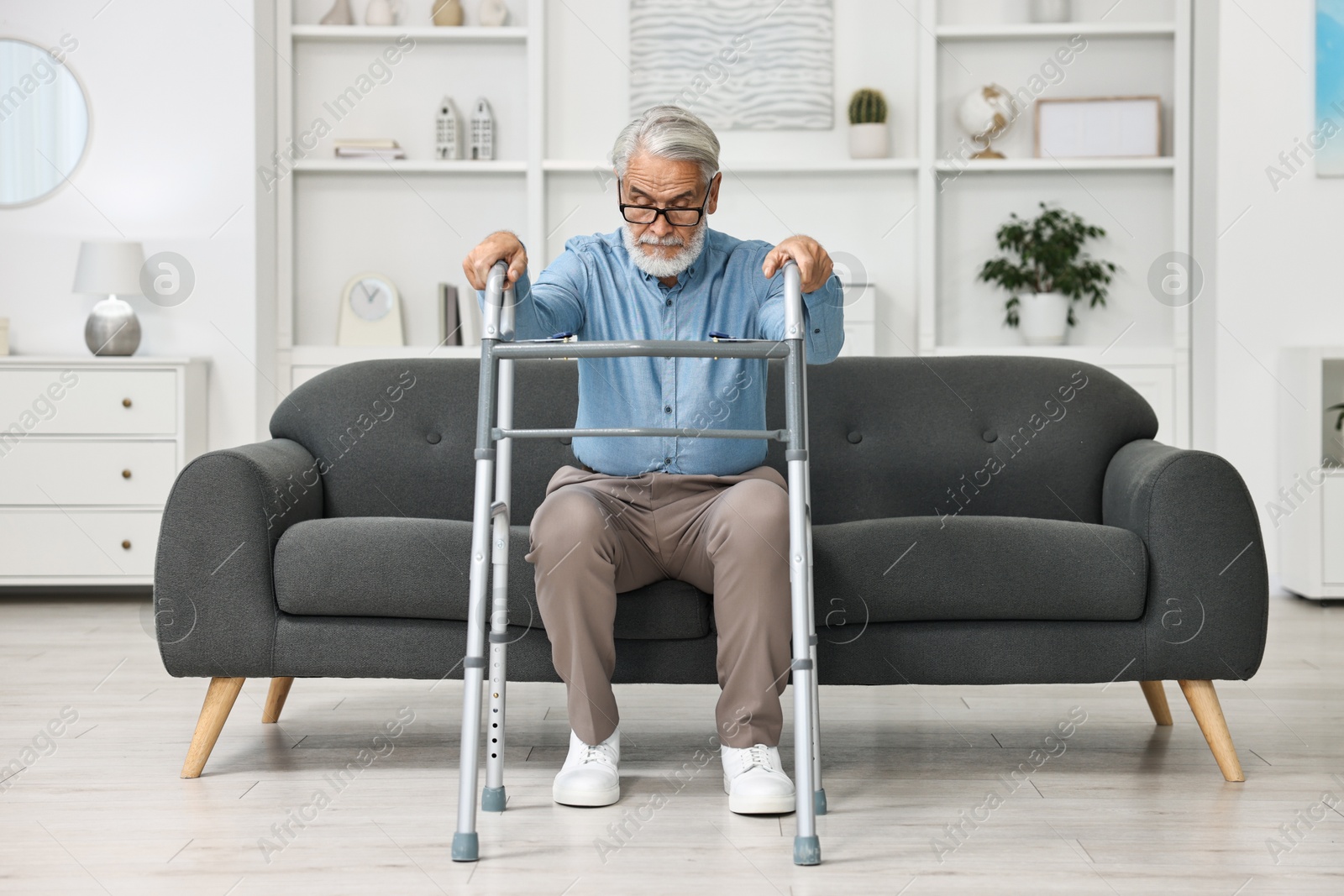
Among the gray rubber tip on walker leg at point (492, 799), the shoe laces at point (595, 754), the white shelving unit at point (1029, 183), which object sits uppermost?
the white shelving unit at point (1029, 183)

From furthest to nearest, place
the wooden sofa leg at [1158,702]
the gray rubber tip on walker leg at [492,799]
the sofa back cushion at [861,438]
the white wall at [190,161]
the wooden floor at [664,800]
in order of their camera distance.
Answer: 1. the white wall at [190,161]
2. the sofa back cushion at [861,438]
3. the wooden sofa leg at [1158,702]
4. the gray rubber tip on walker leg at [492,799]
5. the wooden floor at [664,800]

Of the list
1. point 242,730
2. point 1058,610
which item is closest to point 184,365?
point 242,730

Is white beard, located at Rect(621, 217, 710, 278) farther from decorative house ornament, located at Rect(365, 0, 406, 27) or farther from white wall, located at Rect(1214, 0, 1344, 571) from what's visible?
decorative house ornament, located at Rect(365, 0, 406, 27)

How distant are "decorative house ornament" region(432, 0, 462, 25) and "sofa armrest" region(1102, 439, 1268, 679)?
3544 millimetres

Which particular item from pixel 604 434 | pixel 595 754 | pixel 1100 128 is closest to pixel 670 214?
pixel 604 434

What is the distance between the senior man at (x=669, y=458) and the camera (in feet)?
5.98

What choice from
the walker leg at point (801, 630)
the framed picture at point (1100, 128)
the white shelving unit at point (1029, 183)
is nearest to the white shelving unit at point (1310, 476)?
the white shelving unit at point (1029, 183)

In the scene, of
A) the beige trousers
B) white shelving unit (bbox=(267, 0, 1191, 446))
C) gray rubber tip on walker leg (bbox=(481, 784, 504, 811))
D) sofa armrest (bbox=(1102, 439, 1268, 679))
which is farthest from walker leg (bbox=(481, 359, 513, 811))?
white shelving unit (bbox=(267, 0, 1191, 446))

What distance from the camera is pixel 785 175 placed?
4691 millimetres

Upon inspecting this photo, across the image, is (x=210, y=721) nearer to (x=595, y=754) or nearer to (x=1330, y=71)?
(x=595, y=754)

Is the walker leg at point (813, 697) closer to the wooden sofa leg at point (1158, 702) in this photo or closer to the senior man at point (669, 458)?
the senior man at point (669, 458)

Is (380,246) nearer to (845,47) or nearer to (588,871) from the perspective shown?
(845,47)

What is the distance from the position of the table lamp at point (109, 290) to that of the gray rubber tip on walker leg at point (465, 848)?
308cm

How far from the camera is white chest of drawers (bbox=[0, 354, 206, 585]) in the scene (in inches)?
154
